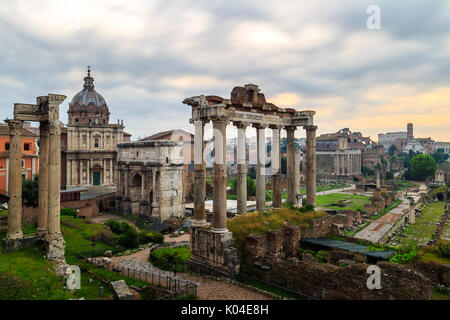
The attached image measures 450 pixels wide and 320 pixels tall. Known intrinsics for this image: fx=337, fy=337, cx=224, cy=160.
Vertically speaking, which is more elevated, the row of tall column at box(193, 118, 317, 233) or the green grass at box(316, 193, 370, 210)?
the row of tall column at box(193, 118, 317, 233)

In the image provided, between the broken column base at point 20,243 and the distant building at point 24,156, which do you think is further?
the distant building at point 24,156

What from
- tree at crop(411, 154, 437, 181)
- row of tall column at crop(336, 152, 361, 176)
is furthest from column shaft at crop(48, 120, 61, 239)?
row of tall column at crop(336, 152, 361, 176)

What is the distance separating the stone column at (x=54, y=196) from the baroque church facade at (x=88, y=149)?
35.9 m

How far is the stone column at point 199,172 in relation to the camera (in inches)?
692

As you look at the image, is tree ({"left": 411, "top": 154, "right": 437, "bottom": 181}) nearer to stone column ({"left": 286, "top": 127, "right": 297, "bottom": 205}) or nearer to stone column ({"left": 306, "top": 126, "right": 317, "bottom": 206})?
stone column ({"left": 306, "top": 126, "right": 317, "bottom": 206})

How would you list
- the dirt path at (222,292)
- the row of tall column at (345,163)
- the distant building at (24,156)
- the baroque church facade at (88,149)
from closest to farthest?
1. the dirt path at (222,292)
2. the distant building at (24,156)
3. the baroque church facade at (88,149)
4. the row of tall column at (345,163)

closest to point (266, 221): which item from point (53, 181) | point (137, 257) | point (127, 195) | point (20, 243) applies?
point (137, 257)

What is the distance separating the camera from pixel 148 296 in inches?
558

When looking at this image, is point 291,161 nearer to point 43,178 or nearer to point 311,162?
point 311,162

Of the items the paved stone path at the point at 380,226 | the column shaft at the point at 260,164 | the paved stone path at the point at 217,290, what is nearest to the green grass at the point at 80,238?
the paved stone path at the point at 217,290

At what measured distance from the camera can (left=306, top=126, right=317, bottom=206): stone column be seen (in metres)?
22.6

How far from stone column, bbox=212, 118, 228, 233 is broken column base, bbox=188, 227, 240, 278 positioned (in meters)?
0.49

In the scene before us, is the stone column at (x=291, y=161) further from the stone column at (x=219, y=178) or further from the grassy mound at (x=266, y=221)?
the stone column at (x=219, y=178)

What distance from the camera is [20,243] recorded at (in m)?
17.2
